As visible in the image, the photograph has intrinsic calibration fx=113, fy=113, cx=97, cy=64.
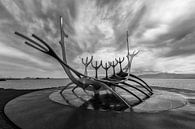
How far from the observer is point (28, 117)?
534cm

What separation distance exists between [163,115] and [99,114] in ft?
9.87

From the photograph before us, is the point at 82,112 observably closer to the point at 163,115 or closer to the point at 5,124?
the point at 5,124

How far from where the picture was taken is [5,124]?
4719 millimetres

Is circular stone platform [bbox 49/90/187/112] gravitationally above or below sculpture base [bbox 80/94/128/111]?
below

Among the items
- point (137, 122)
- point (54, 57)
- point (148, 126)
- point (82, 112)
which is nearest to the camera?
point (148, 126)

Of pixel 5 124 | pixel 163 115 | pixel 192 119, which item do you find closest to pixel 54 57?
pixel 5 124

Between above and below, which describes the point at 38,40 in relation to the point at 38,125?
above

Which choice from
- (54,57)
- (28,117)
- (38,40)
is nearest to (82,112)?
(28,117)

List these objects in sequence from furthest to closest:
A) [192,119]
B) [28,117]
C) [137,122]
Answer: [28,117], [192,119], [137,122]

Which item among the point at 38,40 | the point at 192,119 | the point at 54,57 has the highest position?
the point at 38,40

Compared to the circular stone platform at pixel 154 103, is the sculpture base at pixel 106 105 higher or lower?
higher

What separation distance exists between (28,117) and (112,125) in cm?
397

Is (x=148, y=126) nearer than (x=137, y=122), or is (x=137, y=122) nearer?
(x=148, y=126)

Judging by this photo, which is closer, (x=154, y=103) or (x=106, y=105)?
(x=106, y=105)
